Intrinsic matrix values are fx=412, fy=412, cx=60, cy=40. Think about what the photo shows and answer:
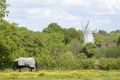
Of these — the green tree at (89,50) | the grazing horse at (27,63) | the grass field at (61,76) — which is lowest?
the grass field at (61,76)

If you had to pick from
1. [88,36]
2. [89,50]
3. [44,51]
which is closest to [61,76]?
[44,51]

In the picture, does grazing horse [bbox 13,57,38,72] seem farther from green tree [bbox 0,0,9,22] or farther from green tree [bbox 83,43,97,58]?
green tree [bbox 83,43,97,58]

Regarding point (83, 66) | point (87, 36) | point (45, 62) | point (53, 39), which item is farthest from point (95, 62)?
point (87, 36)

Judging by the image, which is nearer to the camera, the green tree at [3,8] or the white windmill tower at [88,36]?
the green tree at [3,8]

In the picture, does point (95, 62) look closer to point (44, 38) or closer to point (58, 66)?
point (58, 66)

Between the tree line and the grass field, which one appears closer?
the grass field

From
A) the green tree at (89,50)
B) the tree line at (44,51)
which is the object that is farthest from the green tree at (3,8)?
the green tree at (89,50)

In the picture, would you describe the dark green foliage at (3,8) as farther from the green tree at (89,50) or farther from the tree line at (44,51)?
the green tree at (89,50)

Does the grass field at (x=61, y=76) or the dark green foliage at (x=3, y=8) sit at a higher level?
the dark green foliage at (x=3, y=8)

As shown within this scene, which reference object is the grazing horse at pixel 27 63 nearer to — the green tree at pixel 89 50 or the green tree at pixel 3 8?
the green tree at pixel 3 8

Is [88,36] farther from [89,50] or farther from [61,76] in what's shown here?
[61,76]

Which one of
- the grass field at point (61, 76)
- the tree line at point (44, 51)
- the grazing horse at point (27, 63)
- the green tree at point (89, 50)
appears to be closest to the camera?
the grass field at point (61, 76)

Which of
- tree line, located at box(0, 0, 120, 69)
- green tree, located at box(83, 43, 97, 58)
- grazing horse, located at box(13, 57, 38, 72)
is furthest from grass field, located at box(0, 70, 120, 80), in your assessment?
green tree, located at box(83, 43, 97, 58)

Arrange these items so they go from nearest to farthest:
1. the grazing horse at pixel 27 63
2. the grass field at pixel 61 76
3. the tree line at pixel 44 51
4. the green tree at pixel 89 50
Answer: the grass field at pixel 61 76
the grazing horse at pixel 27 63
the tree line at pixel 44 51
the green tree at pixel 89 50
